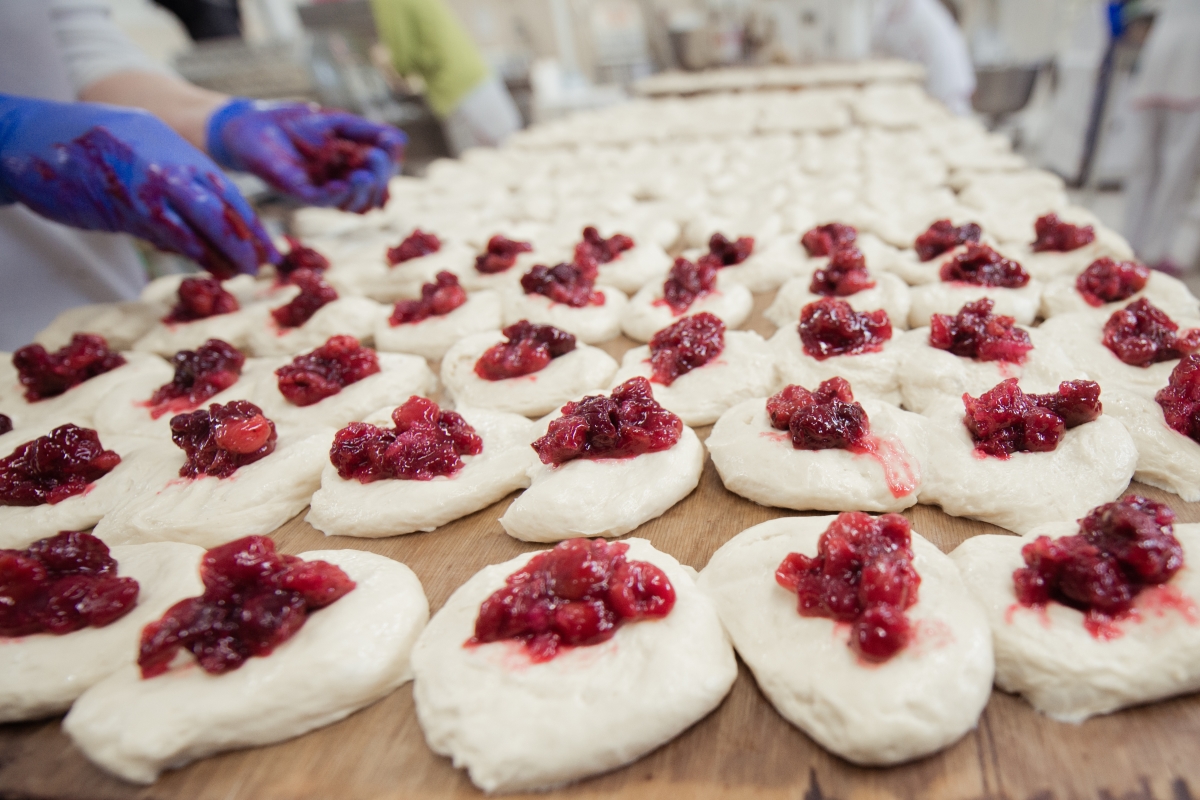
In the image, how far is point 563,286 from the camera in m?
2.83

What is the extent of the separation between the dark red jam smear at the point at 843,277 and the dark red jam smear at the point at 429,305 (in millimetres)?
1677

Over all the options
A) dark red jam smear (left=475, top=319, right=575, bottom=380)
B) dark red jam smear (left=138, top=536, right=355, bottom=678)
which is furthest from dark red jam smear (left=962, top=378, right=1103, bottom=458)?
dark red jam smear (left=138, top=536, right=355, bottom=678)

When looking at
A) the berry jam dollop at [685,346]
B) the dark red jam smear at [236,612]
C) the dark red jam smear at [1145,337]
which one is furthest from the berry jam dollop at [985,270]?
the dark red jam smear at [236,612]

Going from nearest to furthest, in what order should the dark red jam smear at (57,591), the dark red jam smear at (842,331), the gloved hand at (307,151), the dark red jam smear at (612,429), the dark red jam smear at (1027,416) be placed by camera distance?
1. the dark red jam smear at (57,591)
2. the dark red jam smear at (1027,416)
3. the dark red jam smear at (612,429)
4. the dark red jam smear at (842,331)
5. the gloved hand at (307,151)

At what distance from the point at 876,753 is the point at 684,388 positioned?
51.3 inches

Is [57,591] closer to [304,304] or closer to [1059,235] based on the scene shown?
[304,304]

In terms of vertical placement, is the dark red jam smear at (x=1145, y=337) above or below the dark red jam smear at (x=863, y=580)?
below

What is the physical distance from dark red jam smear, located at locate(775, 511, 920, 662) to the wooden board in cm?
24

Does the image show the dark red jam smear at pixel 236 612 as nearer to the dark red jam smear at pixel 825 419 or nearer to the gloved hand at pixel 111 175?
the dark red jam smear at pixel 825 419

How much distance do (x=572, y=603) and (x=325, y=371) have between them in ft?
4.99

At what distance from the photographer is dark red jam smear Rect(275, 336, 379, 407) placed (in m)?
2.25

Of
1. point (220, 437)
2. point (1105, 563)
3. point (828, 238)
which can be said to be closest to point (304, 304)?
point (220, 437)

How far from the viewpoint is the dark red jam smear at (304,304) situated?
289cm

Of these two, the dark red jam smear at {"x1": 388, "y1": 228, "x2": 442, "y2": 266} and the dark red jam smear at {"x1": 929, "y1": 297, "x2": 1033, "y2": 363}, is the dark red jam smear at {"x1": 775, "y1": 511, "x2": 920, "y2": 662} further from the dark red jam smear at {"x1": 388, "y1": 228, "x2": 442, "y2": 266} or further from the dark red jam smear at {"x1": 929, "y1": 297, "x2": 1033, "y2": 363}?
the dark red jam smear at {"x1": 388, "y1": 228, "x2": 442, "y2": 266}
